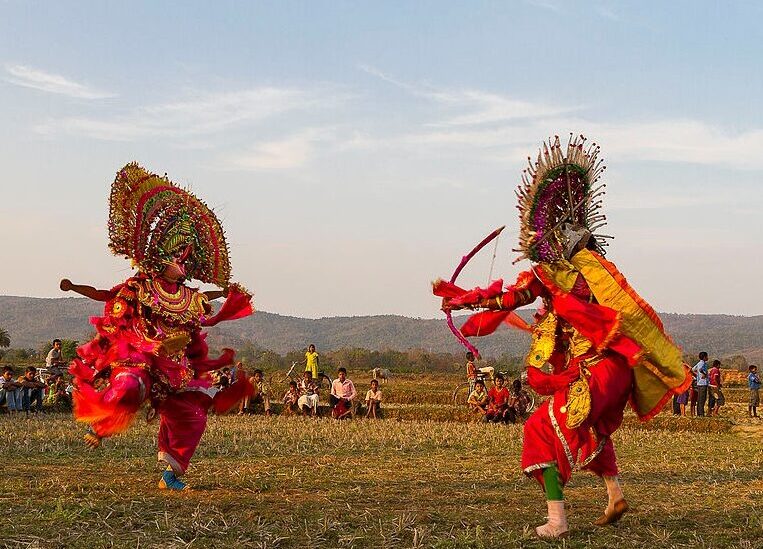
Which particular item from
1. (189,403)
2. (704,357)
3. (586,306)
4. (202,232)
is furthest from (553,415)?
(704,357)

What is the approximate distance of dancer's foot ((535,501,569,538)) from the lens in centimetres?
714

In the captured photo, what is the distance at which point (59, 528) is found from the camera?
7148 millimetres

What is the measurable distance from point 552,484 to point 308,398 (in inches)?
598

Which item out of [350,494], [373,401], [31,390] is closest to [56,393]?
[31,390]

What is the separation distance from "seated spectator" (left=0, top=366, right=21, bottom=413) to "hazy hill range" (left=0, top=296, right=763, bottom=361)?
450 feet

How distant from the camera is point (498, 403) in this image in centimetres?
2002

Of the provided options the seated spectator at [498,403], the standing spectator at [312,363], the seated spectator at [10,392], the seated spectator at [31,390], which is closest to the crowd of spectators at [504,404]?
the seated spectator at [498,403]

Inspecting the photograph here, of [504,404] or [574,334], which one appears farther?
[504,404]

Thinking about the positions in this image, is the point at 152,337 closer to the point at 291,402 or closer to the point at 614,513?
the point at 614,513

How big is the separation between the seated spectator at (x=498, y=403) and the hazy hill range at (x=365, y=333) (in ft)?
450

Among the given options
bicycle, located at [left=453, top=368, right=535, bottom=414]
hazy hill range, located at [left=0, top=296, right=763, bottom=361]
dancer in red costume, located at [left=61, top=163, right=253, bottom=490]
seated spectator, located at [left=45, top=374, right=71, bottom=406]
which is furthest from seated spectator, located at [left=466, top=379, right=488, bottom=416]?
hazy hill range, located at [left=0, top=296, right=763, bottom=361]

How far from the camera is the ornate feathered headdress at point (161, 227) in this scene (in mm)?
9367

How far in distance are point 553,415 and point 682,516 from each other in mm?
1733

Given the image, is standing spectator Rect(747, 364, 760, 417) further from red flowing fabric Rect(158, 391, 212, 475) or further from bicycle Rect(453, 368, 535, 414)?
red flowing fabric Rect(158, 391, 212, 475)
